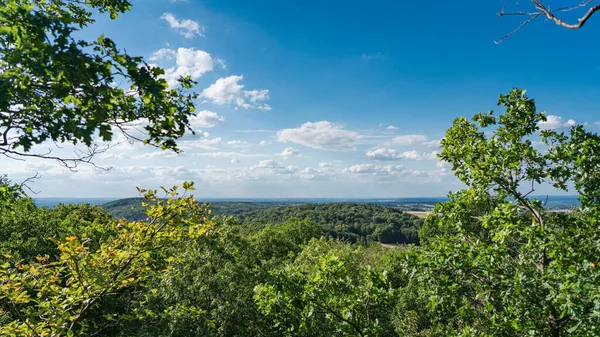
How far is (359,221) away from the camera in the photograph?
4309 inches

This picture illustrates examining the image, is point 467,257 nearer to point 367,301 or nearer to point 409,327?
point 367,301

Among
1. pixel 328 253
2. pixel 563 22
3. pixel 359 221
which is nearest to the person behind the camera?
pixel 563 22

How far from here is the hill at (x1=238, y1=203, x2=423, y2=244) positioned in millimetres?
93312

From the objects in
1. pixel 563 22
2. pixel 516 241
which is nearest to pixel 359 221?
pixel 516 241

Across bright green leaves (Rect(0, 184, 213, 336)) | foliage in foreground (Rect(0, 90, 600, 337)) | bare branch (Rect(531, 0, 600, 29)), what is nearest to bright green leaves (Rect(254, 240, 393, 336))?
foliage in foreground (Rect(0, 90, 600, 337))

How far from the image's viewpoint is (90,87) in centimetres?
315

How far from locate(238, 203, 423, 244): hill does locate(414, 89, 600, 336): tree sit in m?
76.8

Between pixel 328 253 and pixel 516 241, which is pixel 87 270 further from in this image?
pixel 516 241

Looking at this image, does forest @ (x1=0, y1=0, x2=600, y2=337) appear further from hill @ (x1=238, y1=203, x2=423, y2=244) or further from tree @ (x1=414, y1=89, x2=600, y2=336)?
hill @ (x1=238, y1=203, x2=423, y2=244)

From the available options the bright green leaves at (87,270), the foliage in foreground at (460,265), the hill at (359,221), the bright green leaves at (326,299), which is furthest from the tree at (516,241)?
the hill at (359,221)

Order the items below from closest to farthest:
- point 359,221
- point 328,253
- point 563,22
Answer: point 563,22 → point 328,253 → point 359,221

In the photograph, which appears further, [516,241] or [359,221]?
[359,221]

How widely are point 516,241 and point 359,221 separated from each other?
105 metres

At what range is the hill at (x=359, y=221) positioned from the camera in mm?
93312
